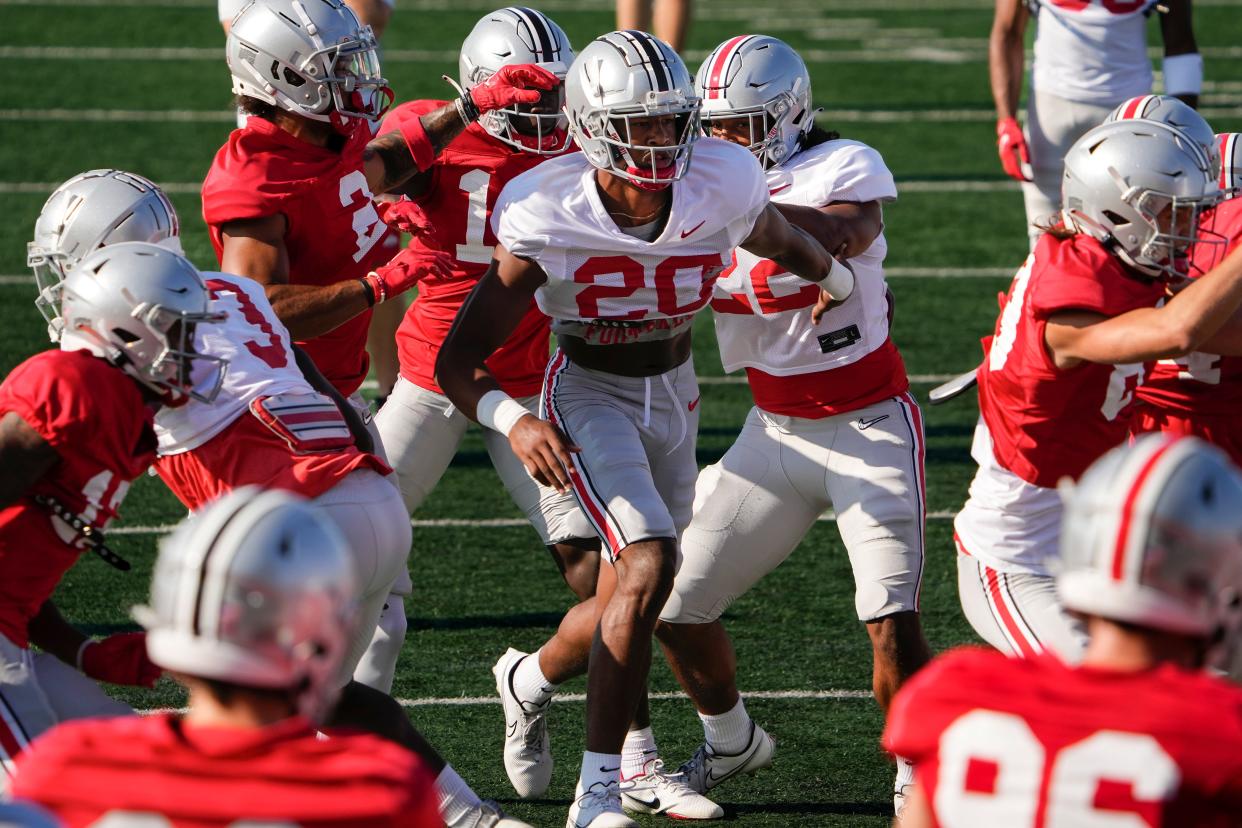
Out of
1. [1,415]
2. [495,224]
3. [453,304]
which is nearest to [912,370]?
[453,304]

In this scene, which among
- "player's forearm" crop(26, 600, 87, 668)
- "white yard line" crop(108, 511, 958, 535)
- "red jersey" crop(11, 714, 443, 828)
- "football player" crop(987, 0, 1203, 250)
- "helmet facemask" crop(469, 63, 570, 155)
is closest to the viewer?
"red jersey" crop(11, 714, 443, 828)

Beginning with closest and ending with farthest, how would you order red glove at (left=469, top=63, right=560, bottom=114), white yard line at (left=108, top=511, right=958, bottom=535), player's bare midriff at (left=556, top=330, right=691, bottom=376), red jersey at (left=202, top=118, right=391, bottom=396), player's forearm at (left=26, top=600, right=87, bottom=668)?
player's forearm at (left=26, top=600, right=87, bottom=668) → player's bare midriff at (left=556, top=330, right=691, bottom=376) → red jersey at (left=202, top=118, right=391, bottom=396) → red glove at (left=469, top=63, right=560, bottom=114) → white yard line at (left=108, top=511, right=958, bottom=535)

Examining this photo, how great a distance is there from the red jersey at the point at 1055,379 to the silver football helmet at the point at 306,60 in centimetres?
182

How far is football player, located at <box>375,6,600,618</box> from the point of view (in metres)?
5.10

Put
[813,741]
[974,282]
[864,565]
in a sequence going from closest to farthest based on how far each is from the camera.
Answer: [864,565] < [813,741] < [974,282]

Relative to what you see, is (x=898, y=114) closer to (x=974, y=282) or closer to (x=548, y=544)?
(x=974, y=282)

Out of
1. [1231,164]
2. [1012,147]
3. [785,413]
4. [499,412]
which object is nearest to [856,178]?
[785,413]

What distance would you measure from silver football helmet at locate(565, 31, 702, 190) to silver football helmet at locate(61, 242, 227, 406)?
1061 mm

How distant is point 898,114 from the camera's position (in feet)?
40.6

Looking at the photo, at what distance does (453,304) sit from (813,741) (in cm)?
157

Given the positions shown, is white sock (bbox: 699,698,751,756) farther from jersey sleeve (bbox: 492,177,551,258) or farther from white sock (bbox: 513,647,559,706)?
jersey sleeve (bbox: 492,177,551,258)

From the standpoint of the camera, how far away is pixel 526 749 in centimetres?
446

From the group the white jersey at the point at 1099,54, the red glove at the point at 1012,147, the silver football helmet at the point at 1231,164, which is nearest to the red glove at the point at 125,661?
the silver football helmet at the point at 1231,164

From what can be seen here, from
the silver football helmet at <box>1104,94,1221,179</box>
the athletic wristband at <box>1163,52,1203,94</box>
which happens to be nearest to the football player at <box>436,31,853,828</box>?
the silver football helmet at <box>1104,94,1221,179</box>
